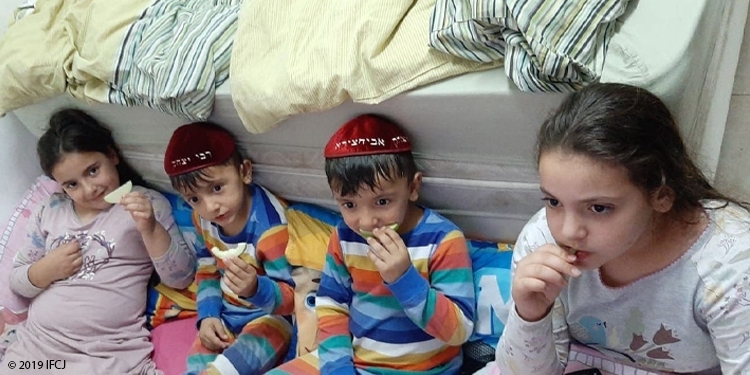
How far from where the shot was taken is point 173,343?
4.97ft

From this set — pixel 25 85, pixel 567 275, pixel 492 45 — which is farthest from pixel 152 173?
pixel 567 275

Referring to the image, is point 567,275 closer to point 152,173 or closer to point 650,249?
point 650,249

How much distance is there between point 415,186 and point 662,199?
47cm

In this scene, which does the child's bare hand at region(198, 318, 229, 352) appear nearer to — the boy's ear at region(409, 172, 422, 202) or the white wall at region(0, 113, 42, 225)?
the boy's ear at region(409, 172, 422, 202)

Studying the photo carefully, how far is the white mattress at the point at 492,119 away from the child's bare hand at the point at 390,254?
0.17 m

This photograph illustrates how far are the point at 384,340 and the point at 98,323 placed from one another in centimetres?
73

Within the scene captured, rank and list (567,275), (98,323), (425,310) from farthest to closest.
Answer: (98,323) → (425,310) → (567,275)

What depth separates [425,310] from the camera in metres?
1.07

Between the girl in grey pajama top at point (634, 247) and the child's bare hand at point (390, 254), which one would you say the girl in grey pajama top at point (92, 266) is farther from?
the girl in grey pajama top at point (634, 247)

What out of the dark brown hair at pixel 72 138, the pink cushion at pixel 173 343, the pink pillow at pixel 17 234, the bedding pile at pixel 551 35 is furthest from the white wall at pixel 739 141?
the pink pillow at pixel 17 234

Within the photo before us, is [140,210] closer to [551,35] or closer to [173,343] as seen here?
[173,343]

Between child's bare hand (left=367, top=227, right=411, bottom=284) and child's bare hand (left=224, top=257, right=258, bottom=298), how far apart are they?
0.96ft

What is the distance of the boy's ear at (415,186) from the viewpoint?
1146mm

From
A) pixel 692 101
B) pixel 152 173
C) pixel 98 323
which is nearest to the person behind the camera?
pixel 692 101
